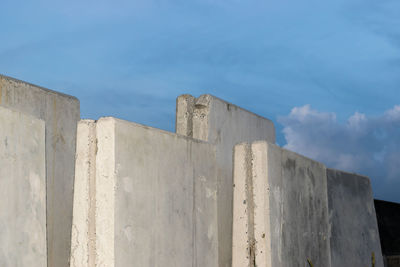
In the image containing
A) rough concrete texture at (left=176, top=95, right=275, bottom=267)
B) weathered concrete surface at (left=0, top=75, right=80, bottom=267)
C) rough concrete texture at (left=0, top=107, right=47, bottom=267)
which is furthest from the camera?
rough concrete texture at (left=176, top=95, right=275, bottom=267)

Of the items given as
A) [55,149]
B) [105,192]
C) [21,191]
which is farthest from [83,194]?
[55,149]

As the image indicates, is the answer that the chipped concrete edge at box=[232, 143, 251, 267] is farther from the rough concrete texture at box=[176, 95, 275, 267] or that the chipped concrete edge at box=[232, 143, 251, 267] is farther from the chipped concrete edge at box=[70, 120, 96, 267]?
the chipped concrete edge at box=[70, 120, 96, 267]

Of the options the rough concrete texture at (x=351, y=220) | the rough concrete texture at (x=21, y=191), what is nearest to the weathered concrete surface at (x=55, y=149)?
the rough concrete texture at (x=21, y=191)

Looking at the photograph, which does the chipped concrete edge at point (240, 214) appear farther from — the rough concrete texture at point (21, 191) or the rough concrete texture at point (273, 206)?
the rough concrete texture at point (21, 191)

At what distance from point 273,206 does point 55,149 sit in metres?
1.41

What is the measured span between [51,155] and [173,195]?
979 millimetres

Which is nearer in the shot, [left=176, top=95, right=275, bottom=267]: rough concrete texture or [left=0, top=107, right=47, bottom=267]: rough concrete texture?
[left=0, top=107, right=47, bottom=267]: rough concrete texture

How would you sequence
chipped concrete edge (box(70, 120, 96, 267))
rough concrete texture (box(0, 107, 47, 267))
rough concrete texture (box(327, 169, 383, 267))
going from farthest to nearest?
1. rough concrete texture (box(327, 169, 383, 267))
2. chipped concrete edge (box(70, 120, 96, 267))
3. rough concrete texture (box(0, 107, 47, 267))

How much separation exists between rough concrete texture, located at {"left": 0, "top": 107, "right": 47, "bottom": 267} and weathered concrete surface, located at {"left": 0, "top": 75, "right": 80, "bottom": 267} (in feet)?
2.58

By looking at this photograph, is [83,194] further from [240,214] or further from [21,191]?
[240,214]

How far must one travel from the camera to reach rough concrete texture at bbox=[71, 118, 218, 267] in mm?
2572

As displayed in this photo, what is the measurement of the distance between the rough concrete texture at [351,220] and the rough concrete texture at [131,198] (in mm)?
2414

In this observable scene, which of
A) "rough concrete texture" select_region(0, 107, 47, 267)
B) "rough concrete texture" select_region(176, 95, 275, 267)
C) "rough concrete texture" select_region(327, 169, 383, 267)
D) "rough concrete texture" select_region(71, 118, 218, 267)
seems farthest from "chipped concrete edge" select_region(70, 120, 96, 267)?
"rough concrete texture" select_region(327, 169, 383, 267)

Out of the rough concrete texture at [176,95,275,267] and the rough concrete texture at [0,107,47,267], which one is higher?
the rough concrete texture at [176,95,275,267]
